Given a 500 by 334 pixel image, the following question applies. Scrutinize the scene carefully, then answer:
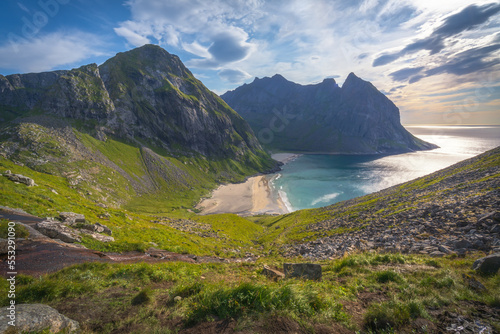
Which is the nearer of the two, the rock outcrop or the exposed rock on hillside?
the exposed rock on hillside

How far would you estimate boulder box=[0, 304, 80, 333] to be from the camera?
5.05 metres

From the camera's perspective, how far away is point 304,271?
11445 millimetres

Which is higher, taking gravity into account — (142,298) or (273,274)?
(142,298)

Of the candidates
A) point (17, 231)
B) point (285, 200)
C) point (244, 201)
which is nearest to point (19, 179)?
point (17, 231)

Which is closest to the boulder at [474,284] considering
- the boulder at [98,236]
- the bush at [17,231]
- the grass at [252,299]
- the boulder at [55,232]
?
the grass at [252,299]

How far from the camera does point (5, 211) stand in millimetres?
16531

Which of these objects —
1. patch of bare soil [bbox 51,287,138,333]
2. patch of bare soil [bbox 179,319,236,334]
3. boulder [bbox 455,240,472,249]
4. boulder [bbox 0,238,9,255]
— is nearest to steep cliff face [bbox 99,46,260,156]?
boulder [bbox 0,238,9,255]

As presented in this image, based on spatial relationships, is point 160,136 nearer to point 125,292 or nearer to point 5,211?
point 5,211

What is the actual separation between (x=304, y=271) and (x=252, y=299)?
5.90 m

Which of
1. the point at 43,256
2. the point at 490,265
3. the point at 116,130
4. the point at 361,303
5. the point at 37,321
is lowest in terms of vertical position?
the point at 361,303

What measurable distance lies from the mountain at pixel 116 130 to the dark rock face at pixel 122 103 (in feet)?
1.72

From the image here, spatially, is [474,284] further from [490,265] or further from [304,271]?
[304,271]

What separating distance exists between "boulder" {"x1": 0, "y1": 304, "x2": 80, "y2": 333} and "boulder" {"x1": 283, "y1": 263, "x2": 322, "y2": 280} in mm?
9680

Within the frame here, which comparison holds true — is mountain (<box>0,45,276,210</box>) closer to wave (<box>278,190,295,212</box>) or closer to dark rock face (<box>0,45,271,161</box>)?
dark rock face (<box>0,45,271,161</box>)
